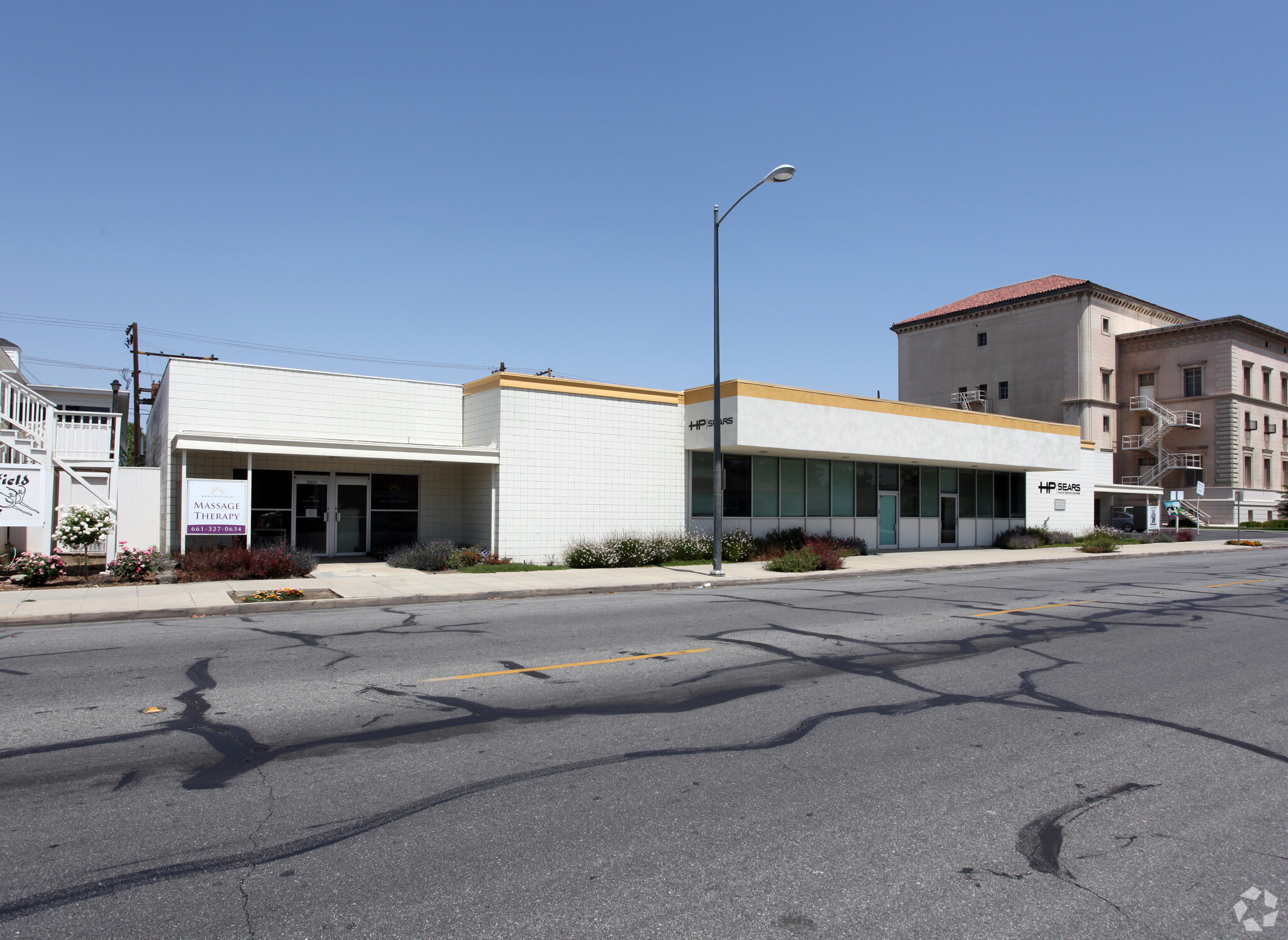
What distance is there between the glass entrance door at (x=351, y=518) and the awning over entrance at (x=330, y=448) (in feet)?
5.55

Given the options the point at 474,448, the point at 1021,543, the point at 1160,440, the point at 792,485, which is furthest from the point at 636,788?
the point at 1160,440

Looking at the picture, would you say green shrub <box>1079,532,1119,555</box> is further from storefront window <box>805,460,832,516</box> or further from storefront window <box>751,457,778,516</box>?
storefront window <box>751,457,778,516</box>

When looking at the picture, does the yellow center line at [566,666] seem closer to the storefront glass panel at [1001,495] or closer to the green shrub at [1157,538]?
the storefront glass panel at [1001,495]

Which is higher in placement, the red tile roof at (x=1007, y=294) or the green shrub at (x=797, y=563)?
the red tile roof at (x=1007, y=294)

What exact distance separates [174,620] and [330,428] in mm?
9521

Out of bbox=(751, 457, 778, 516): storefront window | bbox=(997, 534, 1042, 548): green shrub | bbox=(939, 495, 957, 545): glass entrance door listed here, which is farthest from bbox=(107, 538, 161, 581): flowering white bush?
bbox=(997, 534, 1042, 548): green shrub

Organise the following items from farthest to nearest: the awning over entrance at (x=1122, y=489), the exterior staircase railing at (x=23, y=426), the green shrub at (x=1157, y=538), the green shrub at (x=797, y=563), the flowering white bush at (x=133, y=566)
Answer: the awning over entrance at (x=1122, y=489), the green shrub at (x=1157, y=538), the green shrub at (x=797, y=563), the exterior staircase railing at (x=23, y=426), the flowering white bush at (x=133, y=566)

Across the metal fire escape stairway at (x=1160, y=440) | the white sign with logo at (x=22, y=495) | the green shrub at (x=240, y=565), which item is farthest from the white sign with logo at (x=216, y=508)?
the metal fire escape stairway at (x=1160, y=440)

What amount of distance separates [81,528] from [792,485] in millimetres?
17784

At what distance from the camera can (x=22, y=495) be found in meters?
15.2

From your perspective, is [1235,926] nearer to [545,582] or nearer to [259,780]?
[259,780]

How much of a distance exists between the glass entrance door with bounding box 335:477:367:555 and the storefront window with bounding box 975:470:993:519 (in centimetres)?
2108

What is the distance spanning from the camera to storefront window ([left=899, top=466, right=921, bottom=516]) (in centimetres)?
2836

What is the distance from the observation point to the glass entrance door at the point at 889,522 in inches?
1097
